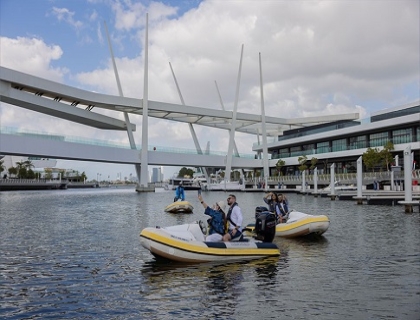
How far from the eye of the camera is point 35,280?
10.8m

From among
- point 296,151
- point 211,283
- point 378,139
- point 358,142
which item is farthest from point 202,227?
point 296,151

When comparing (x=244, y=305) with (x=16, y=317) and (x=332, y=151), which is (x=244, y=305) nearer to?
(x=16, y=317)

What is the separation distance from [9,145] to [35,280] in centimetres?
5086

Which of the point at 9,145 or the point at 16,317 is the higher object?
the point at 9,145

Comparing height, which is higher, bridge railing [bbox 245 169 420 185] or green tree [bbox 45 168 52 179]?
green tree [bbox 45 168 52 179]

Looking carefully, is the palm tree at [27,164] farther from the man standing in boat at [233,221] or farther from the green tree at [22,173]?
the man standing in boat at [233,221]

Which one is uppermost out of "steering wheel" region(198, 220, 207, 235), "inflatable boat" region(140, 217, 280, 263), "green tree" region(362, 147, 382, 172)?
"green tree" region(362, 147, 382, 172)

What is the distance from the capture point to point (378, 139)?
74438mm

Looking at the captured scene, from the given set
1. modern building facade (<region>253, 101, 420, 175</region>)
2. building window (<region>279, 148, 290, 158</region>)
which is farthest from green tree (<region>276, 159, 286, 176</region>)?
building window (<region>279, 148, 290, 158</region>)

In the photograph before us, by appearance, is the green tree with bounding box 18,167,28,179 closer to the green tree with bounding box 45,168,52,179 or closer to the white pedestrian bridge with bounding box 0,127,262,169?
the green tree with bounding box 45,168,52,179

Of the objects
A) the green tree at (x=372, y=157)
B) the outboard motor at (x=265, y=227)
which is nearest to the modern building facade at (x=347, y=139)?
the green tree at (x=372, y=157)

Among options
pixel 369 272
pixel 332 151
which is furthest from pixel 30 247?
pixel 332 151

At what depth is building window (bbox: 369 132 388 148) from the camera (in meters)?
72.1

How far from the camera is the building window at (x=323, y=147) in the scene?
85625 millimetres
